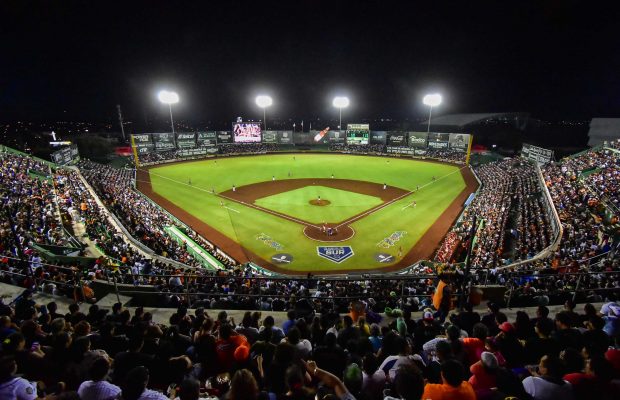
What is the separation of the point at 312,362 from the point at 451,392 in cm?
180

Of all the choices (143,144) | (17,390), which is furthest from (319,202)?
(143,144)

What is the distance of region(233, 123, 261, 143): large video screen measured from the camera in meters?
78.4

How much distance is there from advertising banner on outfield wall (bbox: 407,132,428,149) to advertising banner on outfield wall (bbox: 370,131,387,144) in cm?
614

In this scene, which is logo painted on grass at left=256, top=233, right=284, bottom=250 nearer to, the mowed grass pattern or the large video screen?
the mowed grass pattern

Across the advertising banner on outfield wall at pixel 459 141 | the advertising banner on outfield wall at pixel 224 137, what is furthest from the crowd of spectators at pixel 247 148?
the advertising banner on outfield wall at pixel 459 141

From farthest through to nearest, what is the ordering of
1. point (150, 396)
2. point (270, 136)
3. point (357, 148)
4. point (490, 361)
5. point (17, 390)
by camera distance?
point (270, 136) → point (357, 148) → point (490, 361) → point (17, 390) → point (150, 396)

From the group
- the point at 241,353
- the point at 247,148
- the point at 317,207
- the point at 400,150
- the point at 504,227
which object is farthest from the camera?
the point at 247,148

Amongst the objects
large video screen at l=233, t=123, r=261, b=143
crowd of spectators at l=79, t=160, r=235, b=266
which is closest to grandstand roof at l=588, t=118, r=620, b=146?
large video screen at l=233, t=123, r=261, b=143

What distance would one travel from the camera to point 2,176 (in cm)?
2780

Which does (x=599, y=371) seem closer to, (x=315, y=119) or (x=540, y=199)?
(x=540, y=199)

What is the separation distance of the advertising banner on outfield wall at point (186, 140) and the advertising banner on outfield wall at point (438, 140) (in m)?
52.1

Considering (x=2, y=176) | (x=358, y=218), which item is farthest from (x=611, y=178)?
(x=2, y=176)

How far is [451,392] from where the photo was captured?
153 inches

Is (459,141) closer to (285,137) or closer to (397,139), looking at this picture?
(397,139)
